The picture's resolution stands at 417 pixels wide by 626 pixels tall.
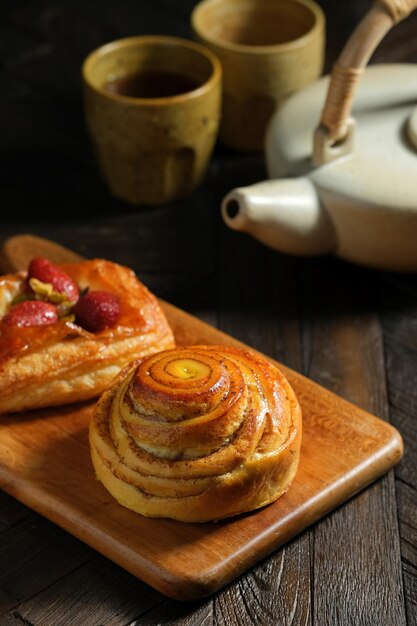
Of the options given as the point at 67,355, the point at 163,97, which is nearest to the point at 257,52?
the point at 163,97

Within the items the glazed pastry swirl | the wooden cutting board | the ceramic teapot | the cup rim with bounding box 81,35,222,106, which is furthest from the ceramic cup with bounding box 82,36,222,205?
the glazed pastry swirl

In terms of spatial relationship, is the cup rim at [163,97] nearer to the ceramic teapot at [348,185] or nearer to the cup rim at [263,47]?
the cup rim at [263,47]

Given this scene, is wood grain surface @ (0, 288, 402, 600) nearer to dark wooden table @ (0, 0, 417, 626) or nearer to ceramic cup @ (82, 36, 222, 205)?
dark wooden table @ (0, 0, 417, 626)

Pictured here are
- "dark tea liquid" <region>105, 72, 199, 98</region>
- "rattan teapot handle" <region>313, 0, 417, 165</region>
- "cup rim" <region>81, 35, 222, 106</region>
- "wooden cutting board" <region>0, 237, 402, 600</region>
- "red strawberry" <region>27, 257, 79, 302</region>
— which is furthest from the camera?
"dark tea liquid" <region>105, 72, 199, 98</region>

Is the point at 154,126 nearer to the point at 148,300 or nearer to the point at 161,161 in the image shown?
the point at 161,161

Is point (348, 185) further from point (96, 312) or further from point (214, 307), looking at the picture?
point (96, 312)

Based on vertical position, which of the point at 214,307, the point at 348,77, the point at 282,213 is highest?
the point at 348,77
